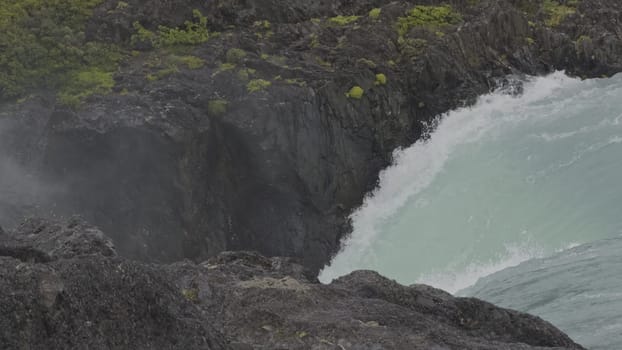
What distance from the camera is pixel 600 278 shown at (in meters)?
13.2

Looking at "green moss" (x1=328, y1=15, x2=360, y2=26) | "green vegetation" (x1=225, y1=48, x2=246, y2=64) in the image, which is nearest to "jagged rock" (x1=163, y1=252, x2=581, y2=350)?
"green vegetation" (x1=225, y1=48, x2=246, y2=64)

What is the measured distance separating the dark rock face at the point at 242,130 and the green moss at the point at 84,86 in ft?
1.59

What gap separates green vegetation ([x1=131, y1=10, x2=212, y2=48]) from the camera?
80.3 ft

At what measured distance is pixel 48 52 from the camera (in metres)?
23.3

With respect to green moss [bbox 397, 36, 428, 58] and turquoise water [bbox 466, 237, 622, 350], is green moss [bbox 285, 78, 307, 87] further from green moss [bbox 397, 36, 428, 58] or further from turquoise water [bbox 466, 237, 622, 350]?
turquoise water [bbox 466, 237, 622, 350]

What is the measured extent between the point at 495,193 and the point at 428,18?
399 inches

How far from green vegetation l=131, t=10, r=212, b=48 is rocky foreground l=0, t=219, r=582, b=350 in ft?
52.1

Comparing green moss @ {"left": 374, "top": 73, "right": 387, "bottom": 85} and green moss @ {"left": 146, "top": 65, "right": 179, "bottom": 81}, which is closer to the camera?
green moss @ {"left": 146, "top": 65, "right": 179, "bottom": 81}

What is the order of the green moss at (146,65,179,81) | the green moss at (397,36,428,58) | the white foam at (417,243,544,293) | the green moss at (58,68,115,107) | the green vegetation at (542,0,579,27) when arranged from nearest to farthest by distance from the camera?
1. the white foam at (417,243,544,293)
2. the green moss at (58,68,115,107)
3. the green moss at (146,65,179,81)
4. the green moss at (397,36,428,58)
5. the green vegetation at (542,0,579,27)

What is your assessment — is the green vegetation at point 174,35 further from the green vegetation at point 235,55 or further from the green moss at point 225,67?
the green moss at point 225,67

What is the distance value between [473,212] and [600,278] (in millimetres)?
7065

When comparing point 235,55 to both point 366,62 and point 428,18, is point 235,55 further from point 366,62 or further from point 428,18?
point 428,18

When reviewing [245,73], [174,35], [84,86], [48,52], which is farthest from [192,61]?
[48,52]

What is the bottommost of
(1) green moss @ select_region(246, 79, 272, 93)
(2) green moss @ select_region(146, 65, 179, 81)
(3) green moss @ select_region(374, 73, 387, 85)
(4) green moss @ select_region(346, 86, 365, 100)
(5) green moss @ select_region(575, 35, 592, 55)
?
(2) green moss @ select_region(146, 65, 179, 81)
